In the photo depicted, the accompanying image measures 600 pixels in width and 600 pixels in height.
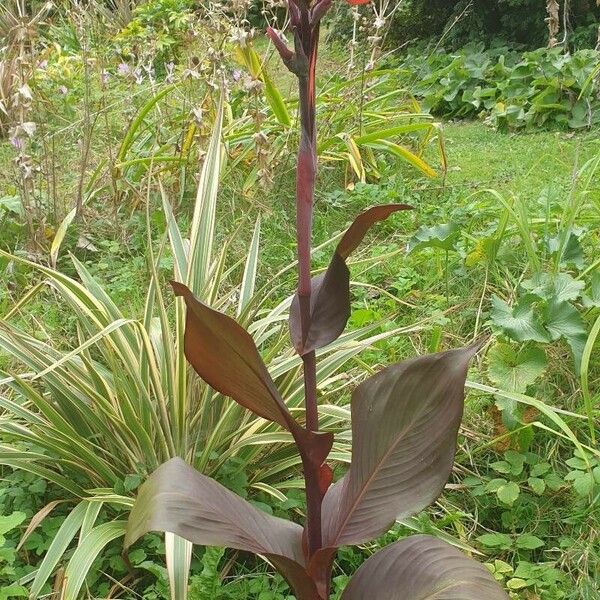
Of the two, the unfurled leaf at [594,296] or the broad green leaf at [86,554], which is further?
the unfurled leaf at [594,296]

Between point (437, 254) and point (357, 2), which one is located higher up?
point (357, 2)

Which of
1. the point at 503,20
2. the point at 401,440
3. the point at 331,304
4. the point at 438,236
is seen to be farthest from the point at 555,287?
the point at 503,20

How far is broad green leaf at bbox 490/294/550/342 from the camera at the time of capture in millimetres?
1848

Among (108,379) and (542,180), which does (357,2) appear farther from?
(542,180)

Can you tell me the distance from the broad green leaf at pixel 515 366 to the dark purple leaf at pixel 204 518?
79 cm

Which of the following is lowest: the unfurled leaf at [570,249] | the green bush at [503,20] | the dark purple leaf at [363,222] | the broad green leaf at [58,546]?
the broad green leaf at [58,546]

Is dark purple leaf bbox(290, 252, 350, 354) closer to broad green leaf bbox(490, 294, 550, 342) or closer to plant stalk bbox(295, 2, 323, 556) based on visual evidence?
plant stalk bbox(295, 2, 323, 556)

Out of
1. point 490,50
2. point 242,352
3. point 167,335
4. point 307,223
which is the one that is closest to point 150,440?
point 167,335

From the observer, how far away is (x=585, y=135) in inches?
180

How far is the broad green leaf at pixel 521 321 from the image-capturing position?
6.06 ft

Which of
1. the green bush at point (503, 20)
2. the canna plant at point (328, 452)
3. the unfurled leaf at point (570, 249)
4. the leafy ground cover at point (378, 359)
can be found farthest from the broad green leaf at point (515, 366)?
the green bush at point (503, 20)

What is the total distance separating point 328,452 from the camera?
1.12m

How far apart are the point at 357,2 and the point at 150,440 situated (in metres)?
1.15

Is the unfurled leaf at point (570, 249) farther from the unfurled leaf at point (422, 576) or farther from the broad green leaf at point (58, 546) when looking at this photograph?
the broad green leaf at point (58, 546)
